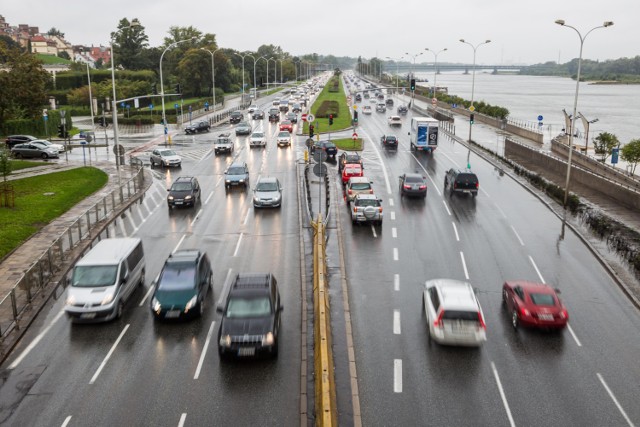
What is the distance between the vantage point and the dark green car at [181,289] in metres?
18.0

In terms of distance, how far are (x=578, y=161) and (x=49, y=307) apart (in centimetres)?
4834

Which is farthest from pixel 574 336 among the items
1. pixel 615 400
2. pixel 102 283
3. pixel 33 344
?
pixel 33 344

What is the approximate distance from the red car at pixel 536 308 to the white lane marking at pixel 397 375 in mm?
4669

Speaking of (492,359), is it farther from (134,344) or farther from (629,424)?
(134,344)

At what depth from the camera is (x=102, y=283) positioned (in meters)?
18.5

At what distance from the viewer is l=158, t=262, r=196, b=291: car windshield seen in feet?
60.6

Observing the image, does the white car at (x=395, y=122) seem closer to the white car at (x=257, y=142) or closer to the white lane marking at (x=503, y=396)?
the white car at (x=257, y=142)

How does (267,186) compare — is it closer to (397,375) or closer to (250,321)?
(250,321)

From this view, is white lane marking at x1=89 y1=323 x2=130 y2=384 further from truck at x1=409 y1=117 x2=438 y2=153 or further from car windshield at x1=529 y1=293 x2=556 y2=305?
truck at x1=409 y1=117 x2=438 y2=153

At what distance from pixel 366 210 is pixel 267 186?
24.9 ft

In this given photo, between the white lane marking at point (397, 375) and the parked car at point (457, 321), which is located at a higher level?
the parked car at point (457, 321)

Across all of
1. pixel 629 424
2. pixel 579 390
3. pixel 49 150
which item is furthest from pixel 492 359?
pixel 49 150

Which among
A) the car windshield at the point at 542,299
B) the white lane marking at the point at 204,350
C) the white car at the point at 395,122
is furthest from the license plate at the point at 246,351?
the white car at the point at 395,122

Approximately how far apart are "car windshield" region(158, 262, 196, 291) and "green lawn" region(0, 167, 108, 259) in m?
10.0
